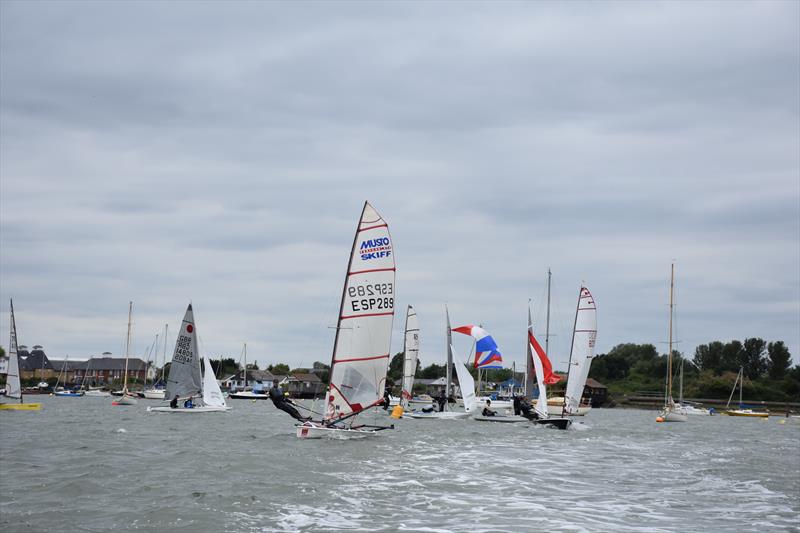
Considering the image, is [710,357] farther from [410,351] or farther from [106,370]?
[106,370]

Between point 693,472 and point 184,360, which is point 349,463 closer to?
point 693,472

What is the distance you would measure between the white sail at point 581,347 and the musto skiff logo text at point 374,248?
24623 millimetres

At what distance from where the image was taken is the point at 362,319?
3431cm

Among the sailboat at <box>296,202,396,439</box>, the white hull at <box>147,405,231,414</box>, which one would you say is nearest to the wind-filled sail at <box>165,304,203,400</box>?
the white hull at <box>147,405,231,414</box>

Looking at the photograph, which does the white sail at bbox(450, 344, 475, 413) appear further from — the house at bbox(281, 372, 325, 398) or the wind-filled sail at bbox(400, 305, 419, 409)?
the house at bbox(281, 372, 325, 398)

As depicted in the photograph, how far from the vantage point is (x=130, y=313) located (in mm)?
99875

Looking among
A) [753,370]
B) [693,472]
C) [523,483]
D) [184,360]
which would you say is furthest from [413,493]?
[753,370]

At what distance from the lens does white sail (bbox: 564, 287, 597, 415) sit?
54.6 meters

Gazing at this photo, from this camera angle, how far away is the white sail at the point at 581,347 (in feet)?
179

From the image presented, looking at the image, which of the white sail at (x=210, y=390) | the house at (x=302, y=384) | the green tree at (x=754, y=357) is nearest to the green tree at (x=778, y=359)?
the green tree at (x=754, y=357)

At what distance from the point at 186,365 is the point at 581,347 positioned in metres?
28.5

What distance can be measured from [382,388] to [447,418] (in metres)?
26.2

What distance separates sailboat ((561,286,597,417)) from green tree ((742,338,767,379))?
106347 mm

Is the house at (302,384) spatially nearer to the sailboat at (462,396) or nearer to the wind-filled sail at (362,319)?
the sailboat at (462,396)
